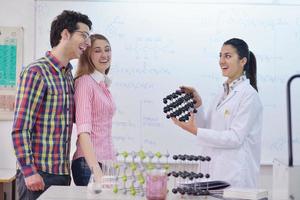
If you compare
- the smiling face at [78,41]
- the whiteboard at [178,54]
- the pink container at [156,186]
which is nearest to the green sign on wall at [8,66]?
the whiteboard at [178,54]

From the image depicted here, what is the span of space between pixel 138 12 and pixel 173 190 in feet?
6.83

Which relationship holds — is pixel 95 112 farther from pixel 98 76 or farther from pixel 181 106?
pixel 181 106

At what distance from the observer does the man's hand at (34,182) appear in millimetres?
2307

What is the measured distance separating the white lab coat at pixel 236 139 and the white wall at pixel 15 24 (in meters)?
1.21

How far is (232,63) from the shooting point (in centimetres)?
298

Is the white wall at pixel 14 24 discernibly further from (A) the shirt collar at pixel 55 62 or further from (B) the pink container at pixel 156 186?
(B) the pink container at pixel 156 186

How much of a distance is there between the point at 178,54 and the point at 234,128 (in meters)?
1.32

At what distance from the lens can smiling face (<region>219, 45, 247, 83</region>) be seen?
2.98m

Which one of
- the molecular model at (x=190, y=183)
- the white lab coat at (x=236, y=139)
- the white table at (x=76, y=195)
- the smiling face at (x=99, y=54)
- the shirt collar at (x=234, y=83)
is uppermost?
the smiling face at (x=99, y=54)

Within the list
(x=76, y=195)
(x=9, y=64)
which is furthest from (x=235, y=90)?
(x=9, y=64)

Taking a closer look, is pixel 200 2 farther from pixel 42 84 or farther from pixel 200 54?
pixel 42 84

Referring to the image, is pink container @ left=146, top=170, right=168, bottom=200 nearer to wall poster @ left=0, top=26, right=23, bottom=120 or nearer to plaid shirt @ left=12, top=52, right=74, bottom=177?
plaid shirt @ left=12, top=52, right=74, bottom=177

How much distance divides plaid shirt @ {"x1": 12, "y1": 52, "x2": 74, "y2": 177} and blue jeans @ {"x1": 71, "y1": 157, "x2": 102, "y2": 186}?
78 mm

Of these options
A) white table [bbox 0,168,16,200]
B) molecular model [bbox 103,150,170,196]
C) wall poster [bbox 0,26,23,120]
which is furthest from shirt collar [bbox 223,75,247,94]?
wall poster [bbox 0,26,23,120]
